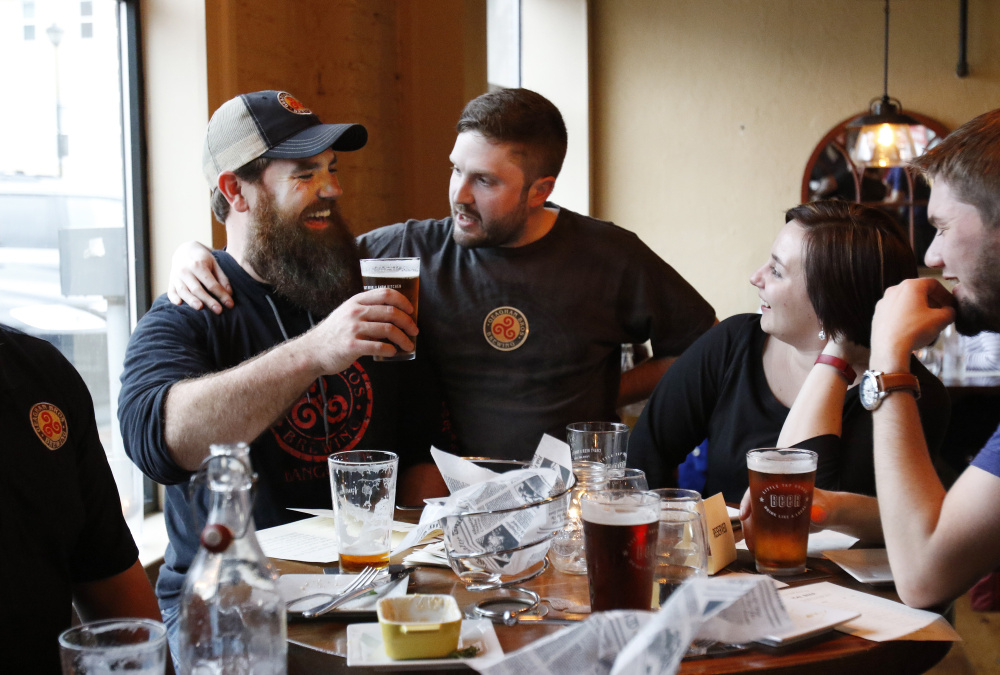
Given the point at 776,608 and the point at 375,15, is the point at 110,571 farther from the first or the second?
the point at 375,15

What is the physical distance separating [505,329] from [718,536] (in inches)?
43.7

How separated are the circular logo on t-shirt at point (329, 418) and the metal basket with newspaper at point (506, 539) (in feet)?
2.30

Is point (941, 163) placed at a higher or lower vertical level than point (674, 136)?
lower

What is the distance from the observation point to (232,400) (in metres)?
1.65

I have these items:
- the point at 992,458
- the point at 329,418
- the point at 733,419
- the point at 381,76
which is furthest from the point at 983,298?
the point at 381,76

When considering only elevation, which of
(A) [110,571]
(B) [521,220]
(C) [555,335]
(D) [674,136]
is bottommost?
(A) [110,571]

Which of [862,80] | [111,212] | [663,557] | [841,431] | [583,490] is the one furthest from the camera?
[862,80]

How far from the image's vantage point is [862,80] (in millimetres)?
5551

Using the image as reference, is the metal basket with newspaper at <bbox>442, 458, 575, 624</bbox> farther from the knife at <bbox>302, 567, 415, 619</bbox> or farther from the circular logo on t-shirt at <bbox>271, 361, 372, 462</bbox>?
the circular logo on t-shirt at <bbox>271, 361, 372, 462</bbox>

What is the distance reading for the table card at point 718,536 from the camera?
1.31 meters

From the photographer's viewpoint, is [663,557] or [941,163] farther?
[941,163]

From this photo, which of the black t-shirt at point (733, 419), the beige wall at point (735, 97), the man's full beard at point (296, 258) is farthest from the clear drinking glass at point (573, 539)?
the beige wall at point (735, 97)

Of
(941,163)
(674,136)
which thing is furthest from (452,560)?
(674,136)

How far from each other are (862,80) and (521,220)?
159 inches
